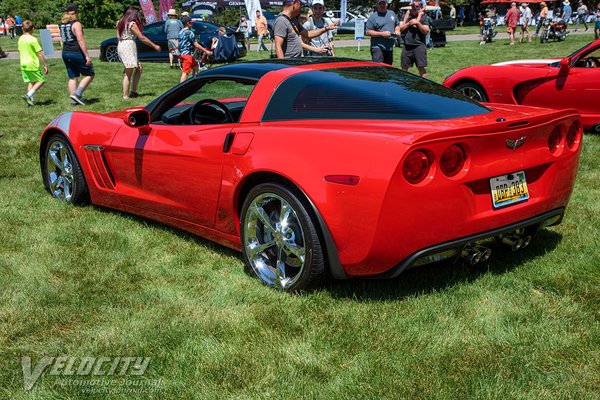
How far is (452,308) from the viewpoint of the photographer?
11.7 feet

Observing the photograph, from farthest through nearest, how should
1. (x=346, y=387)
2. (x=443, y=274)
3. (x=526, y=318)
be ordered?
(x=443, y=274) < (x=526, y=318) < (x=346, y=387)

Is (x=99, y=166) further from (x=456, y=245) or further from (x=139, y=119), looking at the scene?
(x=456, y=245)

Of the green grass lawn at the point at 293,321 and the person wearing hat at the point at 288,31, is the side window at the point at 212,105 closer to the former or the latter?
the green grass lawn at the point at 293,321

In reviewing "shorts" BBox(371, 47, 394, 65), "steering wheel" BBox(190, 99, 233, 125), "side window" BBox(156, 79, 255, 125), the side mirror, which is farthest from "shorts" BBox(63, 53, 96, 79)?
"steering wheel" BBox(190, 99, 233, 125)

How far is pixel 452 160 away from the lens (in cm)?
341

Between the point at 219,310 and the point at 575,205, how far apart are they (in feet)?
10.7

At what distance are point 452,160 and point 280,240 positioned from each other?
3.54ft

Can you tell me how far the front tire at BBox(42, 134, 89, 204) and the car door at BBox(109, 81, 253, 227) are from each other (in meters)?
0.64

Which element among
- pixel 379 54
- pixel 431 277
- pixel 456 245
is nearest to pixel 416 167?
pixel 456 245

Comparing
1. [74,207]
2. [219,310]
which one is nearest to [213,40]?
[74,207]

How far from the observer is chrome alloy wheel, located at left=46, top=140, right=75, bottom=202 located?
5.81 m

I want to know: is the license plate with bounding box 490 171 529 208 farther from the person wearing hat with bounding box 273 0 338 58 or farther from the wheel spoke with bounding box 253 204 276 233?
the person wearing hat with bounding box 273 0 338 58

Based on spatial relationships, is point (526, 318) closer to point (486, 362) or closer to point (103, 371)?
point (486, 362)

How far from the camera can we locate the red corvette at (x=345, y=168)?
3.32 metres
